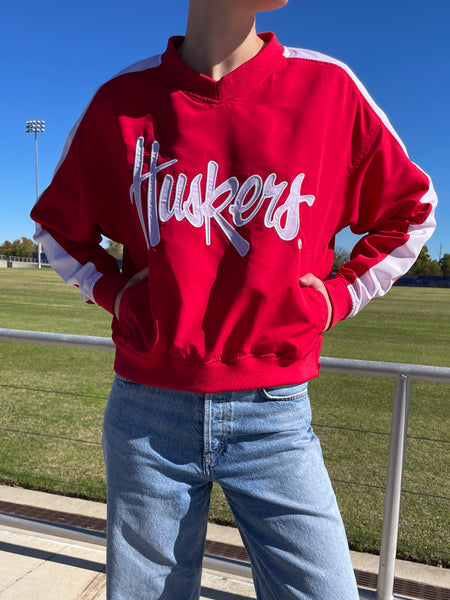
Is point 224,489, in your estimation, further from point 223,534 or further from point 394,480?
point 223,534

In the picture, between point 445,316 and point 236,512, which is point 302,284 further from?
point 445,316

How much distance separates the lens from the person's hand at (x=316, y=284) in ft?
3.59

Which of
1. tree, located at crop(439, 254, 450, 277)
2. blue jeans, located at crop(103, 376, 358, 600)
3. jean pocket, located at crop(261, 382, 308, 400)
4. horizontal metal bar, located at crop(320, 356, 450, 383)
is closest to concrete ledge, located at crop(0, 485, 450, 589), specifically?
horizontal metal bar, located at crop(320, 356, 450, 383)

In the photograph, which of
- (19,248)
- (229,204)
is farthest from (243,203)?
(19,248)

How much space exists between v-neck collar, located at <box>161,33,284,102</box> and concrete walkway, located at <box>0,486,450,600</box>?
176 cm

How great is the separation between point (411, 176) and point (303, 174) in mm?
268

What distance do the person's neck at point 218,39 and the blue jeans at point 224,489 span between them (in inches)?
25.8

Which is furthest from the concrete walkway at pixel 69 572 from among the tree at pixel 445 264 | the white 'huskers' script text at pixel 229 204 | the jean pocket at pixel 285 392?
the tree at pixel 445 264

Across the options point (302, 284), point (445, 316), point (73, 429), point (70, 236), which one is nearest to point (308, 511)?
point (302, 284)

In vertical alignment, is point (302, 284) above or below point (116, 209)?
below

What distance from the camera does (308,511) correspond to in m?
1.05

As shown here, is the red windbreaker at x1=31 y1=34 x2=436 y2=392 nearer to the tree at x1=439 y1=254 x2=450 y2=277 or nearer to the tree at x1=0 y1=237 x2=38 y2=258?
the tree at x1=439 y1=254 x2=450 y2=277

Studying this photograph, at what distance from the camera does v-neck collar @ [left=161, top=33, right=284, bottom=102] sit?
109 centimetres

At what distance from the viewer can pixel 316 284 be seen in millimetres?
1127
